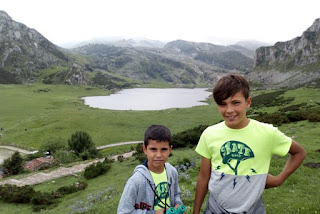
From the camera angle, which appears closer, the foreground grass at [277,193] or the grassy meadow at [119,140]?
the foreground grass at [277,193]

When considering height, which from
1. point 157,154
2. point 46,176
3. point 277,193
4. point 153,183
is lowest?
point 46,176

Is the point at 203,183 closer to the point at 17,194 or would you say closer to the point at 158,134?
the point at 158,134

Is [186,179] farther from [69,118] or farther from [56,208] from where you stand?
[69,118]

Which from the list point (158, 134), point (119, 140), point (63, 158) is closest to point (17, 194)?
point (63, 158)

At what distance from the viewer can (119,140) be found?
67.0 m

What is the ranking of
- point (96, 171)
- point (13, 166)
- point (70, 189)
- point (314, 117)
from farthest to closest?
point (13, 166) < point (314, 117) < point (96, 171) < point (70, 189)

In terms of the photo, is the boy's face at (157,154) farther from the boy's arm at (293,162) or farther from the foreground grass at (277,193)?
the foreground grass at (277,193)

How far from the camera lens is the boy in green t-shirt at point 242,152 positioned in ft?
15.1

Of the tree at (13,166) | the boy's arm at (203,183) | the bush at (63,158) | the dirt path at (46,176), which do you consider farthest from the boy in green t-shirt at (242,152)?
the tree at (13,166)

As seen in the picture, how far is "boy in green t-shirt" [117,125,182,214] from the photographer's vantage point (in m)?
5.09

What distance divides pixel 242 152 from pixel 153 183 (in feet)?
6.78

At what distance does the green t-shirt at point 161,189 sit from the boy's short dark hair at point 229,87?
2.24 m

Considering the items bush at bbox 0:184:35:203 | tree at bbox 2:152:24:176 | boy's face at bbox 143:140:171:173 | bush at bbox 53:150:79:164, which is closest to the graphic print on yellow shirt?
boy's face at bbox 143:140:171:173

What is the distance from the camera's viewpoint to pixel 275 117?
3953cm
